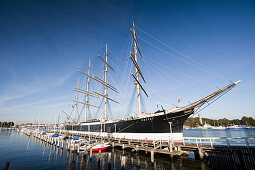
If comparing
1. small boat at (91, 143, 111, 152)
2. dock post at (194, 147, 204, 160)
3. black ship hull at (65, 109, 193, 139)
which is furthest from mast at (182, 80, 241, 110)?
small boat at (91, 143, 111, 152)

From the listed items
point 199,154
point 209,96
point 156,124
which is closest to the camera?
point 199,154

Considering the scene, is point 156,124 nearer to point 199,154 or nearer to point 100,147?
point 199,154

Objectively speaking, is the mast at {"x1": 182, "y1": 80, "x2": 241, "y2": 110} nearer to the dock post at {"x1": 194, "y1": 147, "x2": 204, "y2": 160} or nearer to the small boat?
the dock post at {"x1": 194, "y1": 147, "x2": 204, "y2": 160}

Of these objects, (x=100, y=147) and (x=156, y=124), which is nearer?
(x=100, y=147)

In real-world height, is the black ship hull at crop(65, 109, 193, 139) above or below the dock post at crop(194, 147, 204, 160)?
above

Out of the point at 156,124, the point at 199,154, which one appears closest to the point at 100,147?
the point at 156,124

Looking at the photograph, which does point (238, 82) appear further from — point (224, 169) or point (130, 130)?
point (130, 130)

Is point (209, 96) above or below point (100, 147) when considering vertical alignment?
above

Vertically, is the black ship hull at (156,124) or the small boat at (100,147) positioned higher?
the black ship hull at (156,124)

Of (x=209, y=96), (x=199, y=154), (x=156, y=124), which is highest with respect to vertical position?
(x=209, y=96)

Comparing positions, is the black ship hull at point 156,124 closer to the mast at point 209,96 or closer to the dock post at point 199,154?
the mast at point 209,96

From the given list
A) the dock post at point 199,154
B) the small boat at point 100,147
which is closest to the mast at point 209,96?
the dock post at point 199,154

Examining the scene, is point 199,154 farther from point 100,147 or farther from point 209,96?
point 100,147

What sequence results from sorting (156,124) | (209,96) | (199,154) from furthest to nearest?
(156,124)
(209,96)
(199,154)
